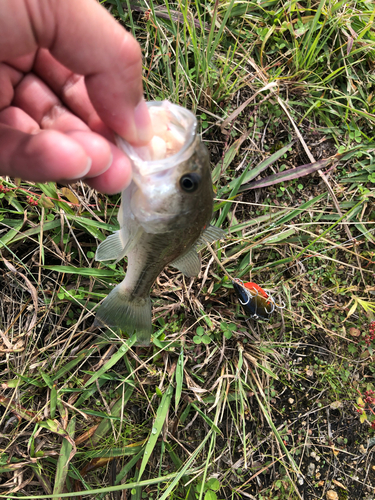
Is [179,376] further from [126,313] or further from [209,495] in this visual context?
[209,495]

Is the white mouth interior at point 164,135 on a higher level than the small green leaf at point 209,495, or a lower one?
higher

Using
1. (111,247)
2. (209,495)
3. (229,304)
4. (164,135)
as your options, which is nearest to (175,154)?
(164,135)

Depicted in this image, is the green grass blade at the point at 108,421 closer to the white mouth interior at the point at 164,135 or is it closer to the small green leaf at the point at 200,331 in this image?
the small green leaf at the point at 200,331

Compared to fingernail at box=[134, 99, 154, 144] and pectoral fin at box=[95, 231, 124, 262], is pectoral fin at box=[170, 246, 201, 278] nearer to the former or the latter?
pectoral fin at box=[95, 231, 124, 262]

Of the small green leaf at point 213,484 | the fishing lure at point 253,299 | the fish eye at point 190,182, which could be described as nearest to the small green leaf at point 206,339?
the fishing lure at point 253,299

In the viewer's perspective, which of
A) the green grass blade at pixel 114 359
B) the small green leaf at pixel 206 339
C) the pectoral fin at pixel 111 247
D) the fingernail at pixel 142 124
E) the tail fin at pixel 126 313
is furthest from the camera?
the small green leaf at pixel 206 339

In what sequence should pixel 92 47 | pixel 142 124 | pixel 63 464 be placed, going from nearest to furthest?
pixel 92 47, pixel 142 124, pixel 63 464

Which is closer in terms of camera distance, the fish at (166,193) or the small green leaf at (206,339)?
the fish at (166,193)
